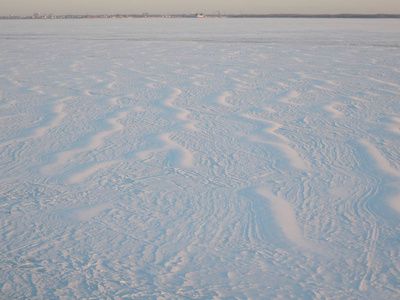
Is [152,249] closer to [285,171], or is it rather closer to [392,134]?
[285,171]

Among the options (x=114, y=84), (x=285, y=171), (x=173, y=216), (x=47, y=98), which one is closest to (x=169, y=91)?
(x=114, y=84)

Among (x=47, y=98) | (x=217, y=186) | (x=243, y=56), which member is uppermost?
(x=217, y=186)

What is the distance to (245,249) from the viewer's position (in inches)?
66.1

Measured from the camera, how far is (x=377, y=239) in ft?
5.73

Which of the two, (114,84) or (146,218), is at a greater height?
(146,218)

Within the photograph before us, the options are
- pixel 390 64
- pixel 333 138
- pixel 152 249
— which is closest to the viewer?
pixel 152 249

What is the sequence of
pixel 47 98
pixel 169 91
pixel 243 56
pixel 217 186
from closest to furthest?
1. pixel 217 186
2. pixel 47 98
3. pixel 169 91
4. pixel 243 56

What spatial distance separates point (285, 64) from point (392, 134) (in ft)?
14.1

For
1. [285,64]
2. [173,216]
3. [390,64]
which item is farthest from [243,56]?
[173,216]

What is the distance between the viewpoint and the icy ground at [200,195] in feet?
4.89

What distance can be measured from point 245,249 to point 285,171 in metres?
0.90

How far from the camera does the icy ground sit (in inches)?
58.7

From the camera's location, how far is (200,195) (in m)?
2.17

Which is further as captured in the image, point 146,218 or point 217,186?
point 217,186
